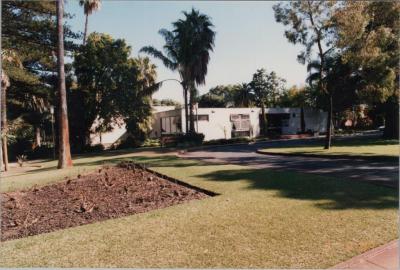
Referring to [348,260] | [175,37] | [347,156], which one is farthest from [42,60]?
[348,260]

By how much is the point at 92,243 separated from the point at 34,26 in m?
19.9

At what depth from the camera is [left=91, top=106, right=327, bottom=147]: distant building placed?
35.7 m

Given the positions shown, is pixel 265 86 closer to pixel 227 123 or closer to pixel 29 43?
pixel 227 123

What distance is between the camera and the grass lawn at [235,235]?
169 inches

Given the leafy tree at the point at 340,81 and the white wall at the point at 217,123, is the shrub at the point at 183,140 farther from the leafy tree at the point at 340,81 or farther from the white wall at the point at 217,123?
the leafy tree at the point at 340,81

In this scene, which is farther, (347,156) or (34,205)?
(347,156)

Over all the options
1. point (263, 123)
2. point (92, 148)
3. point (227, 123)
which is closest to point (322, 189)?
point (92, 148)

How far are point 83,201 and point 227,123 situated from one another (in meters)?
30.3


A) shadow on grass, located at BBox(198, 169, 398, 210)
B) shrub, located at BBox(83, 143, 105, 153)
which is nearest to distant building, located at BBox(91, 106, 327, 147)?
shrub, located at BBox(83, 143, 105, 153)

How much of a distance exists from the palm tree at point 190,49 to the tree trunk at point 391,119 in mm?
15649

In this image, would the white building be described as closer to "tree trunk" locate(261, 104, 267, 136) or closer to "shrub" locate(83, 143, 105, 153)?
"tree trunk" locate(261, 104, 267, 136)

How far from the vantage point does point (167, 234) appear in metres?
5.25

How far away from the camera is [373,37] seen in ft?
57.5

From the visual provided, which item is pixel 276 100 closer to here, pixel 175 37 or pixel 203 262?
pixel 175 37
